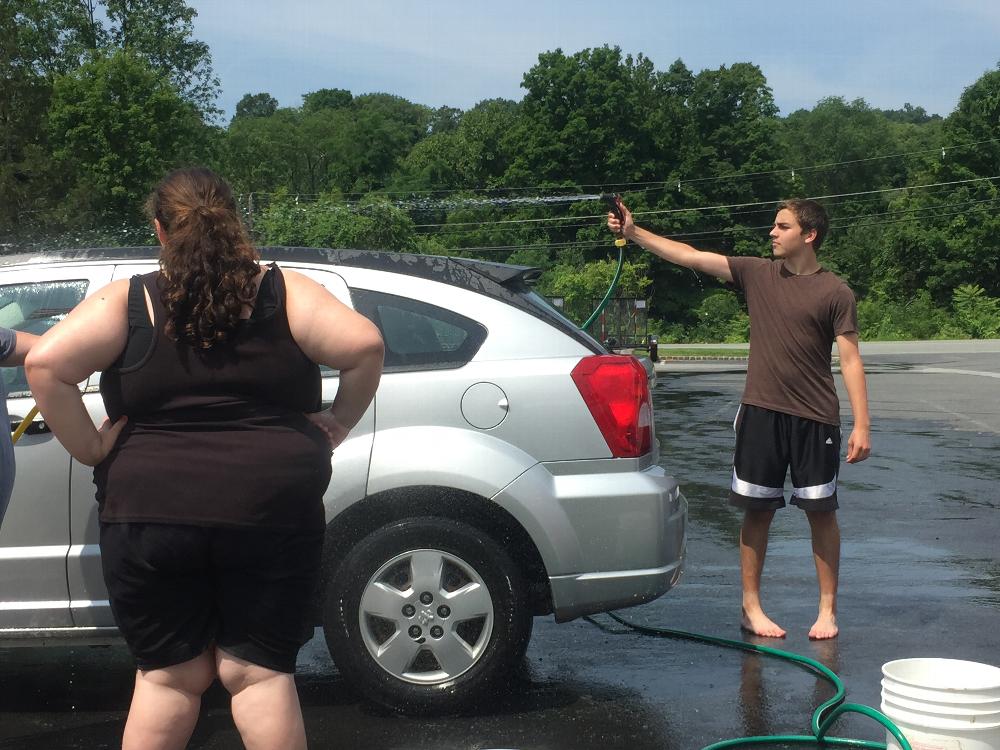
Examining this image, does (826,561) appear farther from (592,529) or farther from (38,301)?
(38,301)

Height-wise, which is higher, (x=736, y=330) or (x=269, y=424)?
(x=269, y=424)

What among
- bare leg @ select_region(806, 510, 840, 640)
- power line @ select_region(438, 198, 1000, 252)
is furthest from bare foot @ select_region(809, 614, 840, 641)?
A: power line @ select_region(438, 198, 1000, 252)

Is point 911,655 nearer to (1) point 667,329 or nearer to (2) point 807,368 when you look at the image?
(2) point 807,368

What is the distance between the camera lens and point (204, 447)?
2955 mm

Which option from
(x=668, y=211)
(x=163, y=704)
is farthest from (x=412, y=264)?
(x=668, y=211)

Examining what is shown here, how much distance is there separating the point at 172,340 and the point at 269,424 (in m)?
0.29

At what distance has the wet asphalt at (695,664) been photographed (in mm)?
4500

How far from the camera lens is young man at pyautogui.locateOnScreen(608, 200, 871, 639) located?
5789mm

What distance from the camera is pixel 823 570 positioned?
19.2ft

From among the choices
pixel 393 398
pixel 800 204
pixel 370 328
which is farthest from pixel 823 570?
pixel 370 328

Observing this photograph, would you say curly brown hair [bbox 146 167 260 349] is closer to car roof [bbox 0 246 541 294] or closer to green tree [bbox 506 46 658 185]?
car roof [bbox 0 246 541 294]

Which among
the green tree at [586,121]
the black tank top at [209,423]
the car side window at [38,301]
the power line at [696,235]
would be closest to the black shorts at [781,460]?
the car side window at [38,301]

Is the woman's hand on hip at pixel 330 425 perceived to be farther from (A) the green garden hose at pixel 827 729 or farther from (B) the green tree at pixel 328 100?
(B) the green tree at pixel 328 100

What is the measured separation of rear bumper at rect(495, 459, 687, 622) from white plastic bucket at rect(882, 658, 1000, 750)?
1.03 metres
